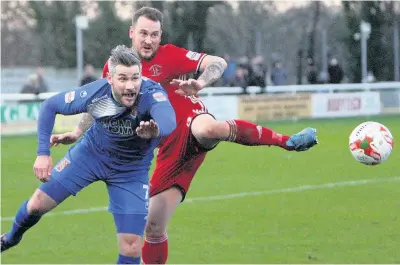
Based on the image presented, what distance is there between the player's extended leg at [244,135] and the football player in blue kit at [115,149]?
0.70 m

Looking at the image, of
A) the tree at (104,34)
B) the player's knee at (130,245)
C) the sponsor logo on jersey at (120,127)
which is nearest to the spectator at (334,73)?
the tree at (104,34)

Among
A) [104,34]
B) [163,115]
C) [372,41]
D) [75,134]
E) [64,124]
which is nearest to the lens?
[163,115]

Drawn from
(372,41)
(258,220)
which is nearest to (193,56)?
(258,220)

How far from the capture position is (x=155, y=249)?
→ 27.3 ft

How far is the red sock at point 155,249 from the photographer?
8328 mm

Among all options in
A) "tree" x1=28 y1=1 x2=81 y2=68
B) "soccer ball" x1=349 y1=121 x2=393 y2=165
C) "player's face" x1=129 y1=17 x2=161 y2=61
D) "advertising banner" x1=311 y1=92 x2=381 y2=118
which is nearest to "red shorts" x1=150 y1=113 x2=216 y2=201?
"player's face" x1=129 y1=17 x2=161 y2=61

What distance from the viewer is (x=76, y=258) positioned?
9.07 m

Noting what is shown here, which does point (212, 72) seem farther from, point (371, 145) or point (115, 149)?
point (371, 145)

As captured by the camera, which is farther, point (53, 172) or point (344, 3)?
point (344, 3)

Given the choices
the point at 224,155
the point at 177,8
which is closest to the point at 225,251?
the point at 224,155

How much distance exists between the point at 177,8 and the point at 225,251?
96.3 ft

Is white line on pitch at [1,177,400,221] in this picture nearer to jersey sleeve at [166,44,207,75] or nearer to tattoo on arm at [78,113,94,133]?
jersey sleeve at [166,44,207,75]

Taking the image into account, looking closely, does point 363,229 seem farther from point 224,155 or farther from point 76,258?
point 224,155

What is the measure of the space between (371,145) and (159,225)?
7.40 feet
